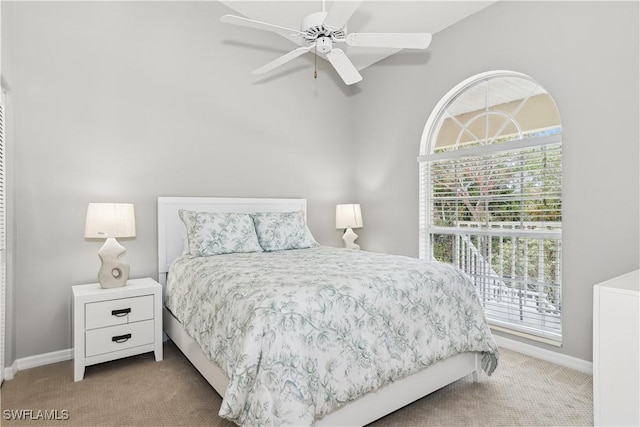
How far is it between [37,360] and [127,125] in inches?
74.9

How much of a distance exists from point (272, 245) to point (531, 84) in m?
2.51

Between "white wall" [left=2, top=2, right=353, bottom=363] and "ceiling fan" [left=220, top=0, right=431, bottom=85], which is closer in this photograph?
"ceiling fan" [left=220, top=0, right=431, bottom=85]

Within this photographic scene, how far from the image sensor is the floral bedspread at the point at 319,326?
1.44 metres

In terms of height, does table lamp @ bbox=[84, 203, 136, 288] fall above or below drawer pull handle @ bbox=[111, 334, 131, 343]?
above

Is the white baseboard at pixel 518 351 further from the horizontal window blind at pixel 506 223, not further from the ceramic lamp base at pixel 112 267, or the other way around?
the ceramic lamp base at pixel 112 267

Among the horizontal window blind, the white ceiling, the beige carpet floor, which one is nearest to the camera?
the beige carpet floor

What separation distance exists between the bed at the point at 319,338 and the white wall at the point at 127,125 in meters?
0.97

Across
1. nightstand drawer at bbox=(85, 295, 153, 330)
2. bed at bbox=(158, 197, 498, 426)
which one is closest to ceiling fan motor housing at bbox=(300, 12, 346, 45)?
bed at bbox=(158, 197, 498, 426)

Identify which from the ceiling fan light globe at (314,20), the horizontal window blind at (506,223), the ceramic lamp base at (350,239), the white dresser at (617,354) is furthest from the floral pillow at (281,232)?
the white dresser at (617,354)

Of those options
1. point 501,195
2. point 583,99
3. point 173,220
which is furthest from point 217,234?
point 583,99

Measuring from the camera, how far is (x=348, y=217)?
4.08 m

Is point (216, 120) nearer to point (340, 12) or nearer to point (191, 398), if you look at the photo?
point (340, 12)

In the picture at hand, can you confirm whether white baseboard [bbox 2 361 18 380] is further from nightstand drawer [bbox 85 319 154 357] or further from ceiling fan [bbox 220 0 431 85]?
ceiling fan [bbox 220 0 431 85]

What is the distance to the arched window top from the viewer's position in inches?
112
